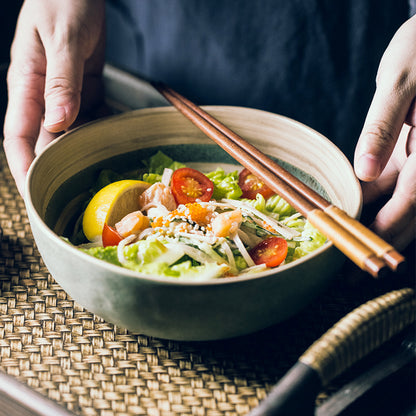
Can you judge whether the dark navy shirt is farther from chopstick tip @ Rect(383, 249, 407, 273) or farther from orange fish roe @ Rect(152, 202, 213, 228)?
chopstick tip @ Rect(383, 249, 407, 273)

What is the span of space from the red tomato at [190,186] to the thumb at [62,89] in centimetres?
41

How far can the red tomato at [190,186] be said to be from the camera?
159 centimetres

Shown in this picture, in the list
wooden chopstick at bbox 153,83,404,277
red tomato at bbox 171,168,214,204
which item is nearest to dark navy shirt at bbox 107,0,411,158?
wooden chopstick at bbox 153,83,404,277

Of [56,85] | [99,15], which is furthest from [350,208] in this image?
[99,15]

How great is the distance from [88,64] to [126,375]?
4.74 ft

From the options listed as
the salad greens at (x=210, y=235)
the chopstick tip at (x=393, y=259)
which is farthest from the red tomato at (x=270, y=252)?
the chopstick tip at (x=393, y=259)

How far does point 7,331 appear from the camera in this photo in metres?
1.24

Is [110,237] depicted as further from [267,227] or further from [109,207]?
[267,227]

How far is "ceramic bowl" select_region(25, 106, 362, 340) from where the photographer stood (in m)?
0.98

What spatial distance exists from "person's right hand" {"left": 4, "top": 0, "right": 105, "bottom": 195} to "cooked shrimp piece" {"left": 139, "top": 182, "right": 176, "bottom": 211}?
0.35m

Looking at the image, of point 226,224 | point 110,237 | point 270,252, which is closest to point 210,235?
point 226,224

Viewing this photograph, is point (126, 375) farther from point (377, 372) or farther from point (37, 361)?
point (377, 372)

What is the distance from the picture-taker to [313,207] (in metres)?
1.16

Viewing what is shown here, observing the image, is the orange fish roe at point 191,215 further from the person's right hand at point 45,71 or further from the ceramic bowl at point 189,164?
the person's right hand at point 45,71
